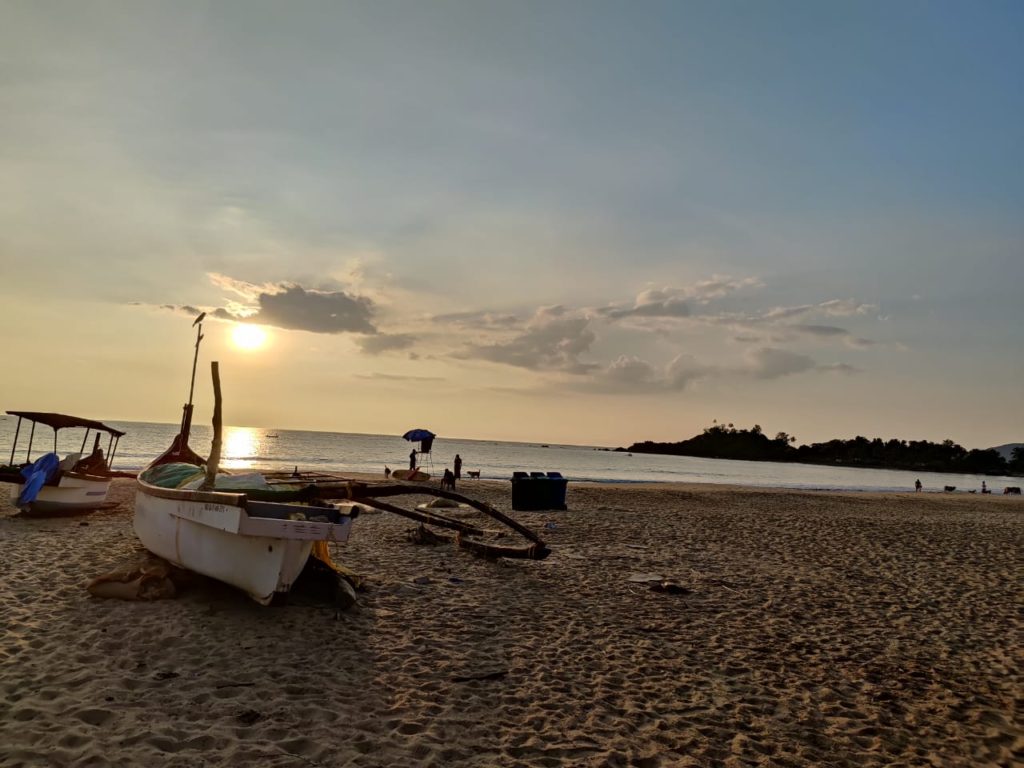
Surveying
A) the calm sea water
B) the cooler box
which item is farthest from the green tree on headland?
the cooler box

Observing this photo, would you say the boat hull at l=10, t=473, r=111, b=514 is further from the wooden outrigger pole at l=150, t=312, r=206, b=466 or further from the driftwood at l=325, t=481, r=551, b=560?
the driftwood at l=325, t=481, r=551, b=560

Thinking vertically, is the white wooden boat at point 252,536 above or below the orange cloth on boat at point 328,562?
above

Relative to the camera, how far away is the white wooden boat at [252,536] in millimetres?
7277

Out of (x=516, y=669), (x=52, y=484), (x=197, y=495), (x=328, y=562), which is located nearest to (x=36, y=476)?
(x=52, y=484)

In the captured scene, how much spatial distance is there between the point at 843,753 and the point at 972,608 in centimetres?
647

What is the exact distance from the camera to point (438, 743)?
16.0ft

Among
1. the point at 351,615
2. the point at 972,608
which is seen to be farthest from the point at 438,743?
the point at 972,608

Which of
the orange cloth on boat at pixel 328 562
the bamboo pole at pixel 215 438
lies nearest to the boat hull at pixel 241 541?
the bamboo pole at pixel 215 438

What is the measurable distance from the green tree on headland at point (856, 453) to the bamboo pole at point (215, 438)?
161 m

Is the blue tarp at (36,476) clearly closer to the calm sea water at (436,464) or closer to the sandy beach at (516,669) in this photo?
the sandy beach at (516,669)

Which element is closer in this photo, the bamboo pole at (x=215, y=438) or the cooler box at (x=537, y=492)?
the bamboo pole at (x=215, y=438)

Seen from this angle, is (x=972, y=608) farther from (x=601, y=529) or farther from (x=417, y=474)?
(x=417, y=474)

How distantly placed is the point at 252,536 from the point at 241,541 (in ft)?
1.09

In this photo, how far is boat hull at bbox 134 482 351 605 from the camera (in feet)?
23.8
